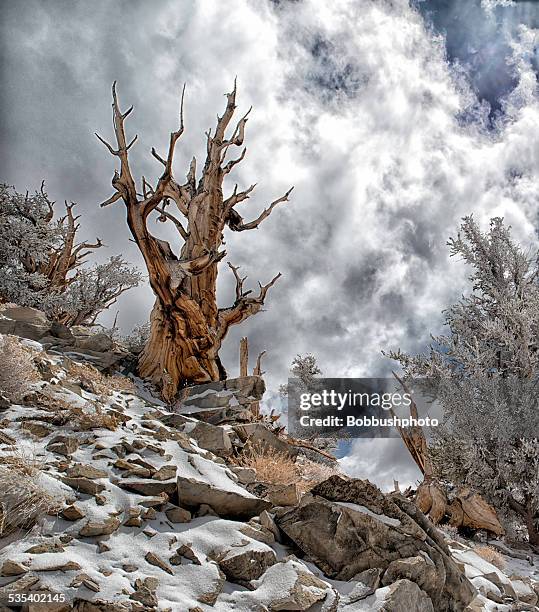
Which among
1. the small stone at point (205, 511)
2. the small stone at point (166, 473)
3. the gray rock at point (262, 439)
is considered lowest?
the small stone at point (205, 511)

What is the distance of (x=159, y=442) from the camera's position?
4.80 meters

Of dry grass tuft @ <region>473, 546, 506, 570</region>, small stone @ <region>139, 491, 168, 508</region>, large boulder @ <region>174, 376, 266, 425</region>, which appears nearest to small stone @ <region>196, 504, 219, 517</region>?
small stone @ <region>139, 491, 168, 508</region>

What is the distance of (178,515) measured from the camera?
3477 mm

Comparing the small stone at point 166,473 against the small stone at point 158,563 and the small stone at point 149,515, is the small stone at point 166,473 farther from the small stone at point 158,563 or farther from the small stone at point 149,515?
the small stone at point 158,563

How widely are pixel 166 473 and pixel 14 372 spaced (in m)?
2.04

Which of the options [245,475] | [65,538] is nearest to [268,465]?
[245,475]

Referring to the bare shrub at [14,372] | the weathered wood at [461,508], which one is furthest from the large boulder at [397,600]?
the weathered wood at [461,508]

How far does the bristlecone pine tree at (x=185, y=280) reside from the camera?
9.16m

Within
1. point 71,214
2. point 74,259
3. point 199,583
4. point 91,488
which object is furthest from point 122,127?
point 199,583

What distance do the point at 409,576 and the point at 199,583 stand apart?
152 centimetres

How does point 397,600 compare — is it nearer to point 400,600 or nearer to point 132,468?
point 400,600

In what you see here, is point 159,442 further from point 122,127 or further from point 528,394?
point 122,127

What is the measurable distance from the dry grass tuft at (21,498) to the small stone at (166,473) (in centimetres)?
91

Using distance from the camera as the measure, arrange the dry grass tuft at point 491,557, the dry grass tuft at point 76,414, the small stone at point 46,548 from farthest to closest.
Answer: the dry grass tuft at point 491,557, the dry grass tuft at point 76,414, the small stone at point 46,548
